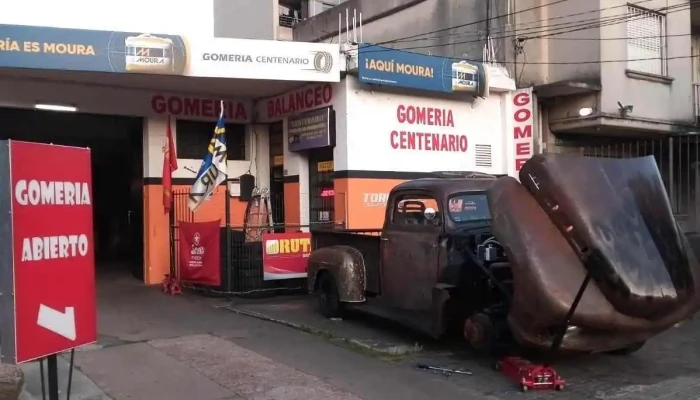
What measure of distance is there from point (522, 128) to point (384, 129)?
339 cm

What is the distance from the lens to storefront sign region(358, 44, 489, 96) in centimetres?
1283

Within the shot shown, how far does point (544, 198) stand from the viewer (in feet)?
21.6

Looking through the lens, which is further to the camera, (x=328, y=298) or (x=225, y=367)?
(x=328, y=298)

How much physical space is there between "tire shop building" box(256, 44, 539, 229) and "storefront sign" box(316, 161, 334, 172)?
2cm

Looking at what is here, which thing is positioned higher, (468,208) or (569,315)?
(468,208)

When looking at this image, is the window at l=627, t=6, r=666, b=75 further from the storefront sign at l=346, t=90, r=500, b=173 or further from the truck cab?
the truck cab

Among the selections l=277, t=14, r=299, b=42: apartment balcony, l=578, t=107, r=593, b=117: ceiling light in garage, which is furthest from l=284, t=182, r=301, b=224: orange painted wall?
l=277, t=14, r=299, b=42: apartment balcony

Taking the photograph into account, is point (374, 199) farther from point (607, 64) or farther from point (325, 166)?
point (607, 64)

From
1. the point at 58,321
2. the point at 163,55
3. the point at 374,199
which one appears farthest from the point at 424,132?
the point at 58,321

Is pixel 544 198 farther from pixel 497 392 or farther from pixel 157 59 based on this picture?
pixel 157 59

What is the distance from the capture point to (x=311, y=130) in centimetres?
1382

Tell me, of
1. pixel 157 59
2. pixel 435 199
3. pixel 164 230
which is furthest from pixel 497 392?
pixel 164 230

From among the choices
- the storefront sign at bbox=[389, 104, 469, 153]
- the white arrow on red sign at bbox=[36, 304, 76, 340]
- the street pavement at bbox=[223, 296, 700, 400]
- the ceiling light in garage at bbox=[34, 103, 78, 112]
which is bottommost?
the street pavement at bbox=[223, 296, 700, 400]

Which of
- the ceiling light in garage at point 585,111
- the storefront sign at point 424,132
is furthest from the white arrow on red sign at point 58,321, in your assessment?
the ceiling light in garage at point 585,111
